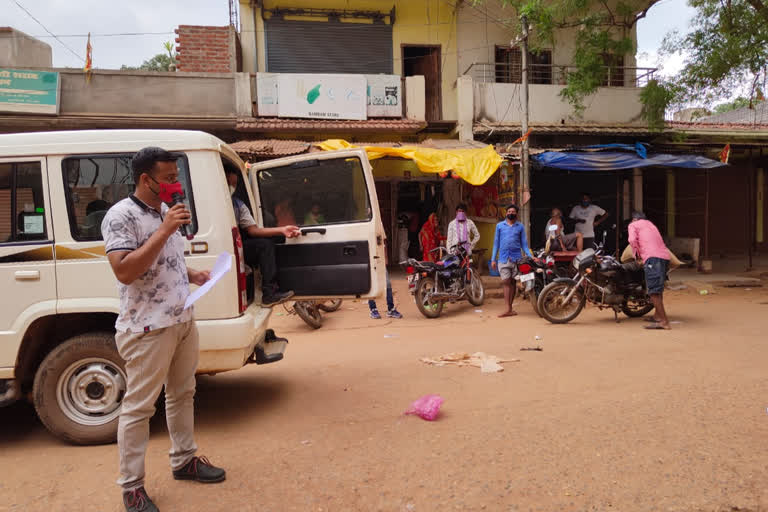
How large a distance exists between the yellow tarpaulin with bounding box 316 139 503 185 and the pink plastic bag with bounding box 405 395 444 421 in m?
6.90

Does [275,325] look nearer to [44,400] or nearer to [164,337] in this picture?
[44,400]

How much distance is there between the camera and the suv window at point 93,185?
353 cm

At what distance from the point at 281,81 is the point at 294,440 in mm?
10576

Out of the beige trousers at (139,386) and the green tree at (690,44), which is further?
the green tree at (690,44)

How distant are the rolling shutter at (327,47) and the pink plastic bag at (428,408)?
11.8 metres

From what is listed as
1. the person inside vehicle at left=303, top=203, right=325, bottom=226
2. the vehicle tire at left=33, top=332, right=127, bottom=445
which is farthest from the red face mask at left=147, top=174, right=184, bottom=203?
the person inside vehicle at left=303, top=203, right=325, bottom=226

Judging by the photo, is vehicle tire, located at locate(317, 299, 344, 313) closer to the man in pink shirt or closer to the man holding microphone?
the man in pink shirt

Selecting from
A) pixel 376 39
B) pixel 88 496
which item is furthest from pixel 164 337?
pixel 376 39

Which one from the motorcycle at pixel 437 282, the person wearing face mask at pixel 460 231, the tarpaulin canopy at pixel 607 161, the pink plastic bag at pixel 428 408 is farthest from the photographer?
the tarpaulin canopy at pixel 607 161

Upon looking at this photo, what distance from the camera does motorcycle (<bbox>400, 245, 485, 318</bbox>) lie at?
906cm

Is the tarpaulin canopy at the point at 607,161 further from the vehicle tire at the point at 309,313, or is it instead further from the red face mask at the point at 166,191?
the red face mask at the point at 166,191

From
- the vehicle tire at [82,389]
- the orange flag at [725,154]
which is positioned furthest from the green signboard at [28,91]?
the orange flag at [725,154]

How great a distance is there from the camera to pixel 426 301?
29.9 feet

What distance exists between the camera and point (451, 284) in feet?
30.7
